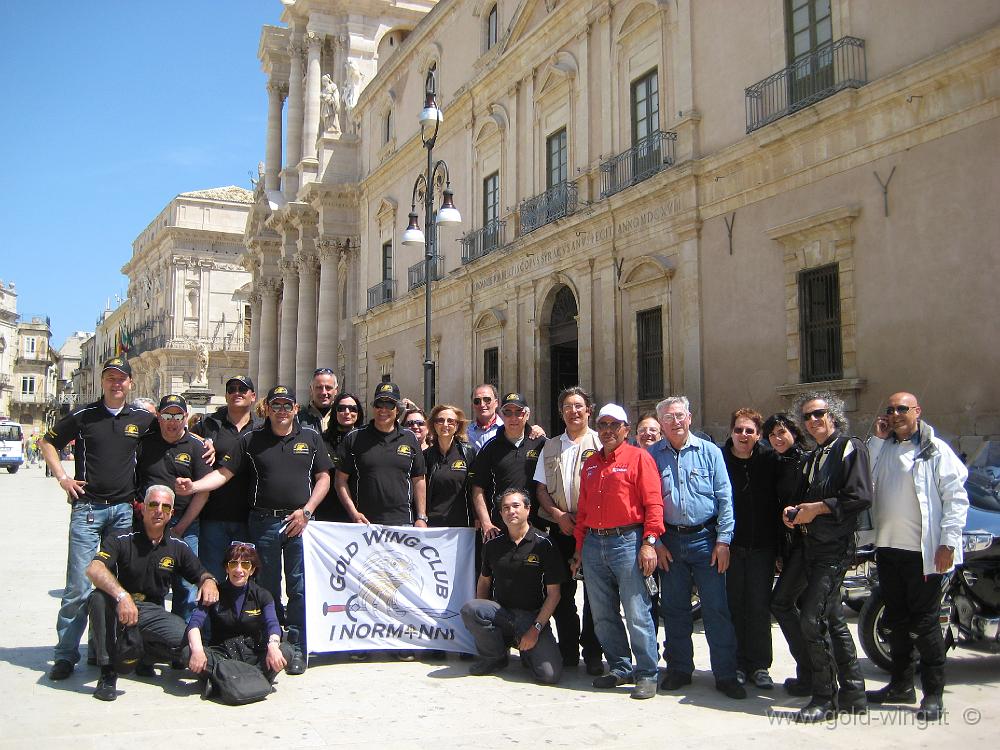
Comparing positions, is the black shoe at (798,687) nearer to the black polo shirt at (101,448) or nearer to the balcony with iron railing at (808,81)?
the black polo shirt at (101,448)

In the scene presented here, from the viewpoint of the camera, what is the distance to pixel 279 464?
22.8 ft

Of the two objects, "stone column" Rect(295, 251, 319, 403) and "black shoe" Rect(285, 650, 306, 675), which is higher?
"stone column" Rect(295, 251, 319, 403)

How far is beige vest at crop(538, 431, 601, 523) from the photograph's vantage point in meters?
6.84

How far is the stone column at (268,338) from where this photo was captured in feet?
142

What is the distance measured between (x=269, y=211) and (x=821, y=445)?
39161 millimetres

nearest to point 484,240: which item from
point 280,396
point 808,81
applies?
point 808,81

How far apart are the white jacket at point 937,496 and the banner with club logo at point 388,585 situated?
3327 millimetres

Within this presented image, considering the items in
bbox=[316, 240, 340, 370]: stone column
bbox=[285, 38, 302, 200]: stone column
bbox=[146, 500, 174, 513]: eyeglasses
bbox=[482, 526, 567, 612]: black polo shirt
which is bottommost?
bbox=[482, 526, 567, 612]: black polo shirt

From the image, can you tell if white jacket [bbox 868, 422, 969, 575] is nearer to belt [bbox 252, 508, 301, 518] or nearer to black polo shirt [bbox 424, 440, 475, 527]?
black polo shirt [bbox 424, 440, 475, 527]

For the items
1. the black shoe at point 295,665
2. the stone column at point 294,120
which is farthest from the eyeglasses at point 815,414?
the stone column at point 294,120

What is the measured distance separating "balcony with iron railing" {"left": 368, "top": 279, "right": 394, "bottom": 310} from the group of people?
75.1 ft

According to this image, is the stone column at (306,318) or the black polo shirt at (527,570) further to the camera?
the stone column at (306,318)

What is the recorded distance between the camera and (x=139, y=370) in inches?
2753

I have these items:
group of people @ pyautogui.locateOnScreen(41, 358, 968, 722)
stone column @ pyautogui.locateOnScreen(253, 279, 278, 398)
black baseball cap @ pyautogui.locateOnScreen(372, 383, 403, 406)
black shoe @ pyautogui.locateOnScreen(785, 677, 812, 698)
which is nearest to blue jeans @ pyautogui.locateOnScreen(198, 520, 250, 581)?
group of people @ pyautogui.locateOnScreen(41, 358, 968, 722)
